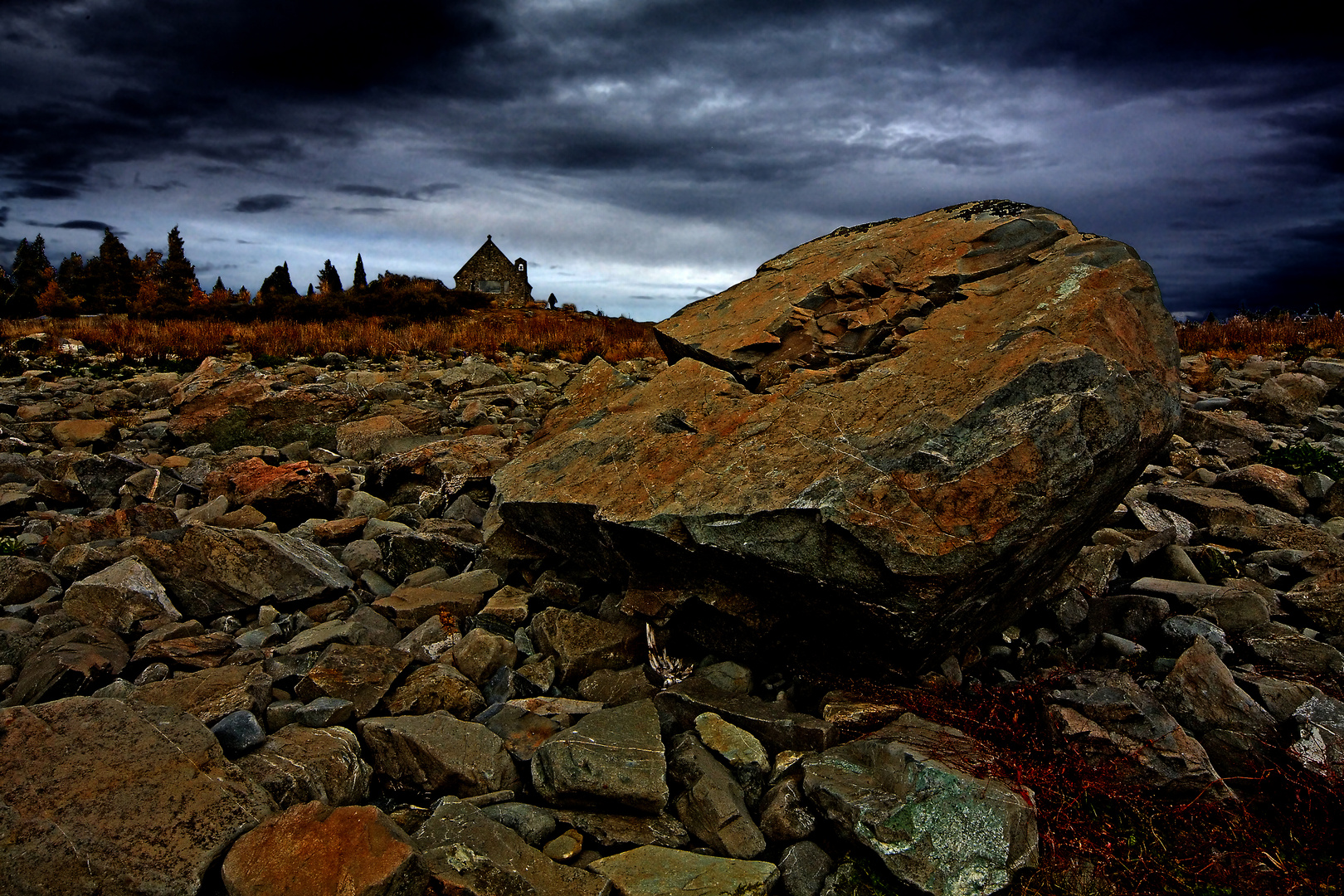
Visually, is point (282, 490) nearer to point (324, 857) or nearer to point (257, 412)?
point (257, 412)

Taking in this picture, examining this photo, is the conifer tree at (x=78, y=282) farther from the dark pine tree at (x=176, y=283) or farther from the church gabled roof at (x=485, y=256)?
the church gabled roof at (x=485, y=256)

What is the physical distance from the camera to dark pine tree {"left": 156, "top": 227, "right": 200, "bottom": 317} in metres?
24.4

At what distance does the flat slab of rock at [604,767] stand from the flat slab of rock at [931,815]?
2.05 ft

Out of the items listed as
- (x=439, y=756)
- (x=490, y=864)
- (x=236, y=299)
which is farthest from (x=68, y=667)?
(x=236, y=299)

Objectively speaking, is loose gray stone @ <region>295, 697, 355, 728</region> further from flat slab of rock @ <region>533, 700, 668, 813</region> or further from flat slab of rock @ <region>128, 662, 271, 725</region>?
flat slab of rock @ <region>533, 700, 668, 813</region>

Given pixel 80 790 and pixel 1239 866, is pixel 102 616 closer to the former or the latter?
pixel 80 790

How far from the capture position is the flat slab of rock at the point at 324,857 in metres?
2.46

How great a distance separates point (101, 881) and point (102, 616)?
2.74 metres

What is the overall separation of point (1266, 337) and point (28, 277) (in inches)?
3311

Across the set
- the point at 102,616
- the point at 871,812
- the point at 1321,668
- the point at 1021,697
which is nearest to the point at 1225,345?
the point at 1321,668

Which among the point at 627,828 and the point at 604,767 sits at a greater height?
the point at 604,767

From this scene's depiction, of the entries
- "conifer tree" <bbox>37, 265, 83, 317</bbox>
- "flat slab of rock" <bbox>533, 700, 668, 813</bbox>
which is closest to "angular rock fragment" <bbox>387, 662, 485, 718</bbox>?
→ "flat slab of rock" <bbox>533, 700, 668, 813</bbox>

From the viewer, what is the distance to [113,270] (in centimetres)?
5253

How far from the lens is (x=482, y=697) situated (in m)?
4.06
